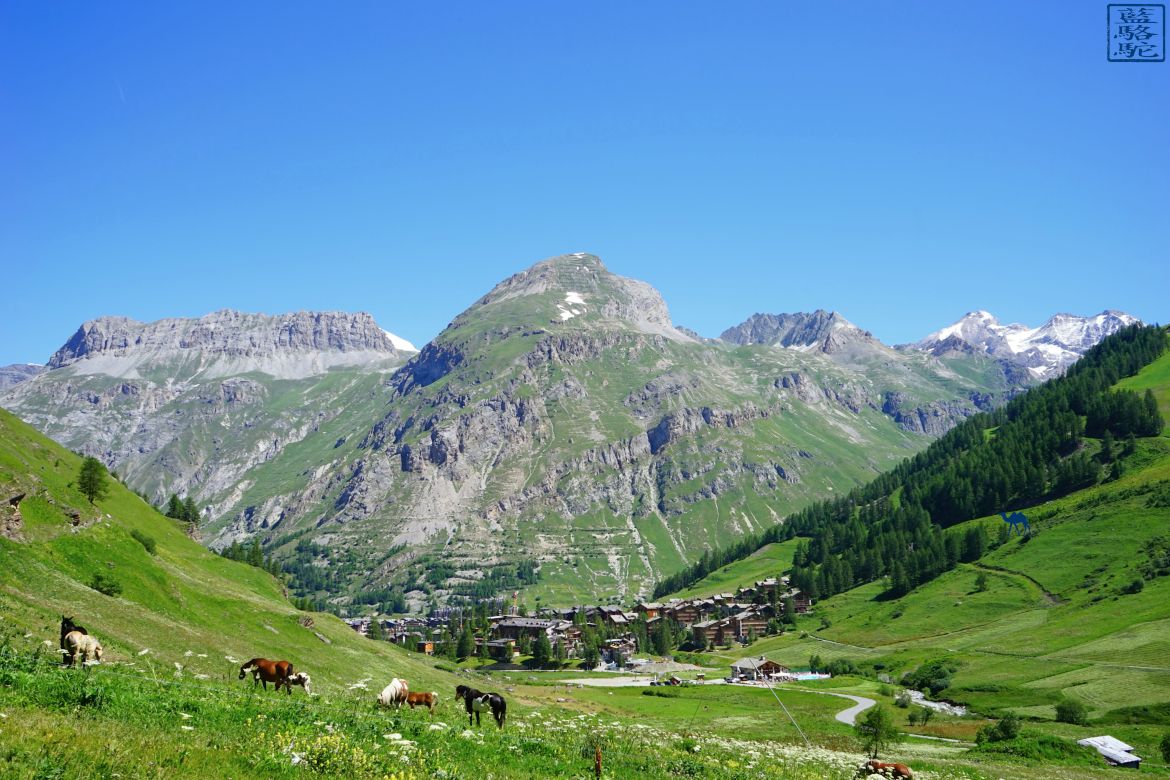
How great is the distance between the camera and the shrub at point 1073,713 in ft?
295

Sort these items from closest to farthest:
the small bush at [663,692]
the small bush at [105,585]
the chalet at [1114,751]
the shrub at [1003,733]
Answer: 1. the small bush at [105,585]
2. the chalet at [1114,751]
3. the shrub at [1003,733]
4. the small bush at [663,692]

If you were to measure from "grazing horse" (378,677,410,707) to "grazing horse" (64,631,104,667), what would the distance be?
11.5 metres

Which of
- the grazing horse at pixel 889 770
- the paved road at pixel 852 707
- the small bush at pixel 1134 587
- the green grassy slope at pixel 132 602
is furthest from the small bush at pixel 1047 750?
the small bush at pixel 1134 587

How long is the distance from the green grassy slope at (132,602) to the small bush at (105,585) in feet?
2.44

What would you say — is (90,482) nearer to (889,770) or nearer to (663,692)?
(889,770)

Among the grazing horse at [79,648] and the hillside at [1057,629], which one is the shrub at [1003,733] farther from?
the grazing horse at [79,648]

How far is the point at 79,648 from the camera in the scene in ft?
88.7

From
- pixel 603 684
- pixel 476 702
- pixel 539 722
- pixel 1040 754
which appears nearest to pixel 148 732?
pixel 476 702

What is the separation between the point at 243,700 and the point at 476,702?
41.2ft

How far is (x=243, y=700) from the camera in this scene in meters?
25.6

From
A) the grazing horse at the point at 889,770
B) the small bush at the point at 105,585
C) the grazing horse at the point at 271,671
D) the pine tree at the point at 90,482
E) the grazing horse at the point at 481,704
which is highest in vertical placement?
the pine tree at the point at 90,482

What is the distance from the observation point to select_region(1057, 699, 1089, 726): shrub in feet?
295

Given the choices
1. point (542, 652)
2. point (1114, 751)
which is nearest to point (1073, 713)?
point (1114, 751)

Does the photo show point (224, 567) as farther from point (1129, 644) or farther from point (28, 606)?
point (1129, 644)
